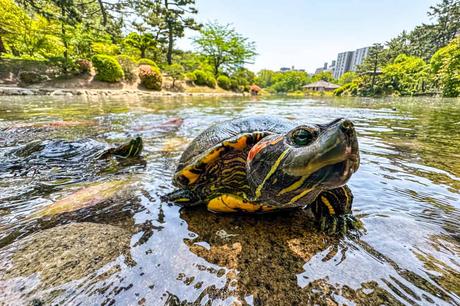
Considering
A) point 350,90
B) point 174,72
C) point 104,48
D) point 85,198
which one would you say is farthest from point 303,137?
point 350,90

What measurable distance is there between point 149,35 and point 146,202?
31902 mm

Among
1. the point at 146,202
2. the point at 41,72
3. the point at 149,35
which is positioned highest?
the point at 149,35

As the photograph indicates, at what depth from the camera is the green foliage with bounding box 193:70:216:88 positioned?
29281 millimetres

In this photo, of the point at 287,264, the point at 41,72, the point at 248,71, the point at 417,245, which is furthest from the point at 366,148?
the point at 248,71

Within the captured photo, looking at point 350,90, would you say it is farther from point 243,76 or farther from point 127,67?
point 127,67

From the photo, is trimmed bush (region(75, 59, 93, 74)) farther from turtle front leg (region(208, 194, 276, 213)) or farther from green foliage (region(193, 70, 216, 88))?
turtle front leg (region(208, 194, 276, 213))

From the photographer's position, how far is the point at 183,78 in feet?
88.9

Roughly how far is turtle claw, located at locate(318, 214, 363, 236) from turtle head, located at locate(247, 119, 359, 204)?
36cm

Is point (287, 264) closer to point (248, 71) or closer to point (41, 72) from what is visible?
point (41, 72)

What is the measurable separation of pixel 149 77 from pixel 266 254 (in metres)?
23.9

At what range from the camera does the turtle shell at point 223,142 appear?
179 centimetres

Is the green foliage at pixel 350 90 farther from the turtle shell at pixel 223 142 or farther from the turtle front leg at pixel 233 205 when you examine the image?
the turtle front leg at pixel 233 205

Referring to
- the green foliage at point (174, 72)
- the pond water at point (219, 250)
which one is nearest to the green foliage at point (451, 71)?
the green foliage at point (174, 72)

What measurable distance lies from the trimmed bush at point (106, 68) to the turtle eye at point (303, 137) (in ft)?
74.4
